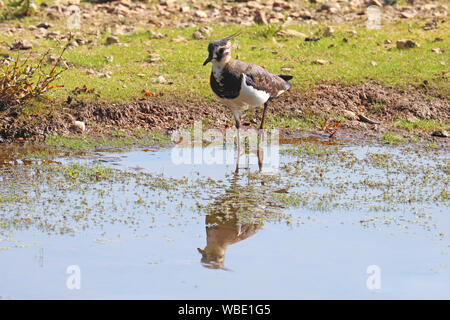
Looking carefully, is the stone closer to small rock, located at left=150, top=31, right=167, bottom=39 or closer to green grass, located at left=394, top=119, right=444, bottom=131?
small rock, located at left=150, top=31, right=167, bottom=39

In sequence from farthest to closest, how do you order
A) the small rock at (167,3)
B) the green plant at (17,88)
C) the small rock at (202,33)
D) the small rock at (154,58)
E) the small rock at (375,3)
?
the small rock at (375,3)
the small rock at (167,3)
the small rock at (202,33)
the small rock at (154,58)
the green plant at (17,88)

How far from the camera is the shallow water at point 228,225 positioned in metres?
6.06

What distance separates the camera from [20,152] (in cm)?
998

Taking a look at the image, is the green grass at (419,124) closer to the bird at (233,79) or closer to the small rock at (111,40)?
the bird at (233,79)

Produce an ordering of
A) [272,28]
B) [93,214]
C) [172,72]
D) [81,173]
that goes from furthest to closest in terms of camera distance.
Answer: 1. [272,28]
2. [172,72]
3. [81,173]
4. [93,214]

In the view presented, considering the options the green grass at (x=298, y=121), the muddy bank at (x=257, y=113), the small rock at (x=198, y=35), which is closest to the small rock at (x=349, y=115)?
the muddy bank at (x=257, y=113)

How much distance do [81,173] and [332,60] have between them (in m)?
5.93

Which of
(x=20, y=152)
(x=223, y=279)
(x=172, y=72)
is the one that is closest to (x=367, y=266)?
(x=223, y=279)

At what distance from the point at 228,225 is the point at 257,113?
446 cm

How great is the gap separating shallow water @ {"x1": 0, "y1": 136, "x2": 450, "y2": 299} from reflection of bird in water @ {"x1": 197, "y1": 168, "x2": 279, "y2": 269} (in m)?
0.02

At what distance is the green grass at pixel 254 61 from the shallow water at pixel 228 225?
1927mm

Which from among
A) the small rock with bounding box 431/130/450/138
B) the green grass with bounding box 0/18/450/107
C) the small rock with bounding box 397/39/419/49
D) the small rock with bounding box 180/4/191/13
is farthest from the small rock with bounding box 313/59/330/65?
the small rock with bounding box 180/4/191/13

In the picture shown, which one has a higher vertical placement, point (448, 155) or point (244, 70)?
point (244, 70)

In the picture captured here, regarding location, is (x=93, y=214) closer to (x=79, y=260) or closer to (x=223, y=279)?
(x=79, y=260)
